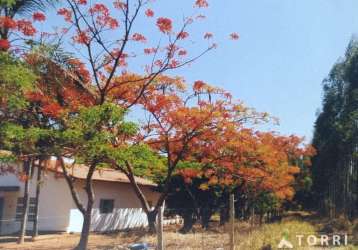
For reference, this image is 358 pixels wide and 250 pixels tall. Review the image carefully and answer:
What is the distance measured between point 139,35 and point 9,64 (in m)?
5.37

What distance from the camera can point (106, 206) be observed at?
26703 mm

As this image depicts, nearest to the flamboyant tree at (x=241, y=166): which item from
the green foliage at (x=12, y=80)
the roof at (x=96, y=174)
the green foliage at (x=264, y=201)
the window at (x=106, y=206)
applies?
the green foliage at (x=264, y=201)

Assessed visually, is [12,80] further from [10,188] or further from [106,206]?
[106,206]

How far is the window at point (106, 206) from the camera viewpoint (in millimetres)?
26047

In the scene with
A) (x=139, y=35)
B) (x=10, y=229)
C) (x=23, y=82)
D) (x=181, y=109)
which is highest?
(x=139, y=35)

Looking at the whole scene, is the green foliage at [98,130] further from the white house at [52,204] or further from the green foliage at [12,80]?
the white house at [52,204]

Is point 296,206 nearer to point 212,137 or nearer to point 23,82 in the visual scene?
point 212,137

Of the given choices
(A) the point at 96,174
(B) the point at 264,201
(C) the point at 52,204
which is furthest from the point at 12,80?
(B) the point at 264,201

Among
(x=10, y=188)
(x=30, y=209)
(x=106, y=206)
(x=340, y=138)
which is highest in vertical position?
(x=340, y=138)

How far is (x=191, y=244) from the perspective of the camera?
14.1 meters

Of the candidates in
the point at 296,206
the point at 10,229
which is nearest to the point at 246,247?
the point at 10,229

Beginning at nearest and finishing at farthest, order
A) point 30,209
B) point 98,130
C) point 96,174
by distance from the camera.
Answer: point 98,130 < point 30,209 < point 96,174

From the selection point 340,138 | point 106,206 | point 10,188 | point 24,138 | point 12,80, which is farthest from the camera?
point 340,138

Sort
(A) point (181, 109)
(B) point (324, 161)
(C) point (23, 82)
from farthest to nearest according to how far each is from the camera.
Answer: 1. (B) point (324, 161)
2. (A) point (181, 109)
3. (C) point (23, 82)
